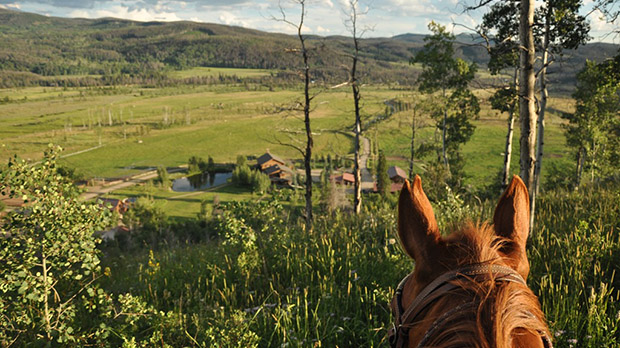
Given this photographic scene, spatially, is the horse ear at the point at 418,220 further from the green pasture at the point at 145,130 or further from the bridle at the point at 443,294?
the green pasture at the point at 145,130

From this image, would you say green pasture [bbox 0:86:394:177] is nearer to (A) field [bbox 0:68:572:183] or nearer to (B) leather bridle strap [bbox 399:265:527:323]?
(A) field [bbox 0:68:572:183]

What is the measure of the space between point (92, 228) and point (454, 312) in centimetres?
332

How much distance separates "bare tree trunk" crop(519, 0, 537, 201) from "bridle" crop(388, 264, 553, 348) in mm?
5719

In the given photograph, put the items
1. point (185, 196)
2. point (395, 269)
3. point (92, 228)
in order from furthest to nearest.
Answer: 1. point (185, 196)
2. point (395, 269)
3. point (92, 228)

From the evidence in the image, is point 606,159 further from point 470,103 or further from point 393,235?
point 393,235

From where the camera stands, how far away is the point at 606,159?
26.0 meters

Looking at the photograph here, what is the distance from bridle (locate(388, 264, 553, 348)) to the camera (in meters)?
1.11

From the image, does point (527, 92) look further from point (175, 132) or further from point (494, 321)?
point (175, 132)

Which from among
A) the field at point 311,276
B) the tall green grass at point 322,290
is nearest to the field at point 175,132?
the field at point 311,276

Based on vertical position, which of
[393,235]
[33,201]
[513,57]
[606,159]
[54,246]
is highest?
[513,57]

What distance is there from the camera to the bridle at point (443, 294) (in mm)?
1108

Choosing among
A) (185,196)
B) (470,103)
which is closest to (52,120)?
(185,196)

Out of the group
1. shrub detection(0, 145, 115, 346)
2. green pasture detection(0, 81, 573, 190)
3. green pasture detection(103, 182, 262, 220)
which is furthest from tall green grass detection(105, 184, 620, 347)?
green pasture detection(103, 182, 262, 220)

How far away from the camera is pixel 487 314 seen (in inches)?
38.8
